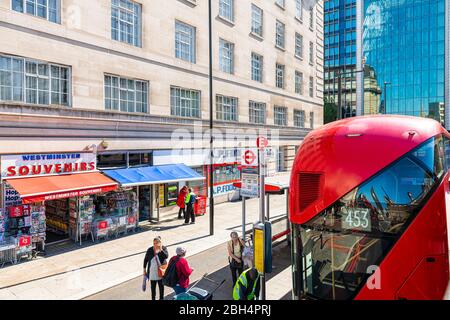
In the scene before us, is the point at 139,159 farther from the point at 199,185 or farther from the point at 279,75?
the point at 279,75

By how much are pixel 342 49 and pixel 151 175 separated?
266 ft

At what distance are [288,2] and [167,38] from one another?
1607 cm

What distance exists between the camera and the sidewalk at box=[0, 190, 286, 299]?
345 inches

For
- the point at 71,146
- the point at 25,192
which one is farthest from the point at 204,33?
the point at 25,192

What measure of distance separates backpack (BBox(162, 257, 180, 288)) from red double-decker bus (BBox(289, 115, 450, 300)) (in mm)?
2651

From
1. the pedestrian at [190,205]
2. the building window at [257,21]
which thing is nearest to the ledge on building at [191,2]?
the building window at [257,21]

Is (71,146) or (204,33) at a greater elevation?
(204,33)

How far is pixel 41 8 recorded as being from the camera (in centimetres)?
1231

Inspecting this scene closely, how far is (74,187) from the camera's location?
11.8 meters

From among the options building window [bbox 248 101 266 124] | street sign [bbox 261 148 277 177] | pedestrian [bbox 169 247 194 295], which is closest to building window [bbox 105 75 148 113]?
pedestrian [bbox 169 247 194 295]

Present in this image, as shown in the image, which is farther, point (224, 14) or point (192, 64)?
point (224, 14)

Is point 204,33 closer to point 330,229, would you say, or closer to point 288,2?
point 288,2

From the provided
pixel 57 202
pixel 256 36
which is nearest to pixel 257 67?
pixel 256 36

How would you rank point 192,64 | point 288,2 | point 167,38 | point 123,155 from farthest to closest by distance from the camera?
point 288,2, point 192,64, point 167,38, point 123,155
